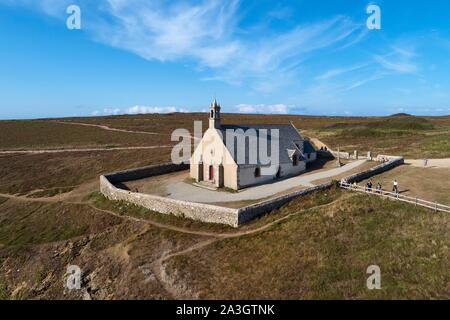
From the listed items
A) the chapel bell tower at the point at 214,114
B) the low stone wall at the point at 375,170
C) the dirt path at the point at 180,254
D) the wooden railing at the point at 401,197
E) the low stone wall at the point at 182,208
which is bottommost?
the dirt path at the point at 180,254

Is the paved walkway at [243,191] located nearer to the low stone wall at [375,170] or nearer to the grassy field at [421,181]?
the low stone wall at [375,170]

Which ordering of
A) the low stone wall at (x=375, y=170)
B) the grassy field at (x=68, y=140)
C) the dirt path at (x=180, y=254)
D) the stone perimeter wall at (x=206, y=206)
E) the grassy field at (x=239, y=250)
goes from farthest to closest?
A: the grassy field at (x=68, y=140)
the low stone wall at (x=375, y=170)
the stone perimeter wall at (x=206, y=206)
the dirt path at (x=180, y=254)
the grassy field at (x=239, y=250)

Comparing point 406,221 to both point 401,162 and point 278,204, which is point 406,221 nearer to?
point 278,204

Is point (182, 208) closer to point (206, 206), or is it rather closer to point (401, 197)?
point (206, 206)

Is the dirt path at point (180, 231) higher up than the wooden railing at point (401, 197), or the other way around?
the wooden railing at point (401, 197)

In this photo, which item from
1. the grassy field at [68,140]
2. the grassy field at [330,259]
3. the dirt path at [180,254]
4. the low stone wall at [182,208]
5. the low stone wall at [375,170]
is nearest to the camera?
the grassy field at [330,259]

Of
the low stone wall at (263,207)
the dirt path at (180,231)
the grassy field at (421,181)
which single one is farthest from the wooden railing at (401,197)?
the low stone wall at (263,207)

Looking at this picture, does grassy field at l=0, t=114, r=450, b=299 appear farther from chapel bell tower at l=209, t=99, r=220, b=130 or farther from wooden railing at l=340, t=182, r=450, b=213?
chapel bell tower at l=209, t=99, r=220, b=130

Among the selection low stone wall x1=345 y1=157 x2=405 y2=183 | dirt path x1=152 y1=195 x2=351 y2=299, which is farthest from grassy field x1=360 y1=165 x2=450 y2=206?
dirt path x1=152 y1=195 x2=351 y2=299
